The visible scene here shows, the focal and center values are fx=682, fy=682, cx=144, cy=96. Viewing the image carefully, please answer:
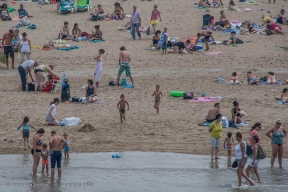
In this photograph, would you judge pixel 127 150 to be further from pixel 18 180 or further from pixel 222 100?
pixel 222 100

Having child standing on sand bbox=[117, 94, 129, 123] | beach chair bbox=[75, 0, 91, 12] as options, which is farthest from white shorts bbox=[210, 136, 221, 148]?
beach chair bbox=[75, 0, 91, 12]

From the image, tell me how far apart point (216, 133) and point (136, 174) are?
203 cm

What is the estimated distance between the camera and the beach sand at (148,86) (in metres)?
17.4

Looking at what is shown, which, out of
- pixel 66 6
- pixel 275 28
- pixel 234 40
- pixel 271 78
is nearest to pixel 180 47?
pixel 234 40

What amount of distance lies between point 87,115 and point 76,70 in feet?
17.8

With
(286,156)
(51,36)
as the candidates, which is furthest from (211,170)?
(51,36)

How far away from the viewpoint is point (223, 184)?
14.8 meters

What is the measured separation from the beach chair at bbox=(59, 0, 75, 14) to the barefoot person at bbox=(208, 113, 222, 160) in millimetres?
16720

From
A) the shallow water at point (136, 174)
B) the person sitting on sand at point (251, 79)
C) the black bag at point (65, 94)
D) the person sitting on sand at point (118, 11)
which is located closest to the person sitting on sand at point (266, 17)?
the person sitting on sand at point (118, 11)

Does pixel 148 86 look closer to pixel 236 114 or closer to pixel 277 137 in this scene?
pixel 236 114

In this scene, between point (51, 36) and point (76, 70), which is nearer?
point (76, 70)

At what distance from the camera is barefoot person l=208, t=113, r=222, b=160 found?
15.3 meters

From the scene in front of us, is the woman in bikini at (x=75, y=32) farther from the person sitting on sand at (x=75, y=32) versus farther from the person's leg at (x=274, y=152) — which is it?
the person's leg at (x=274, y=152)

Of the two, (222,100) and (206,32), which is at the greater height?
(206,32)
